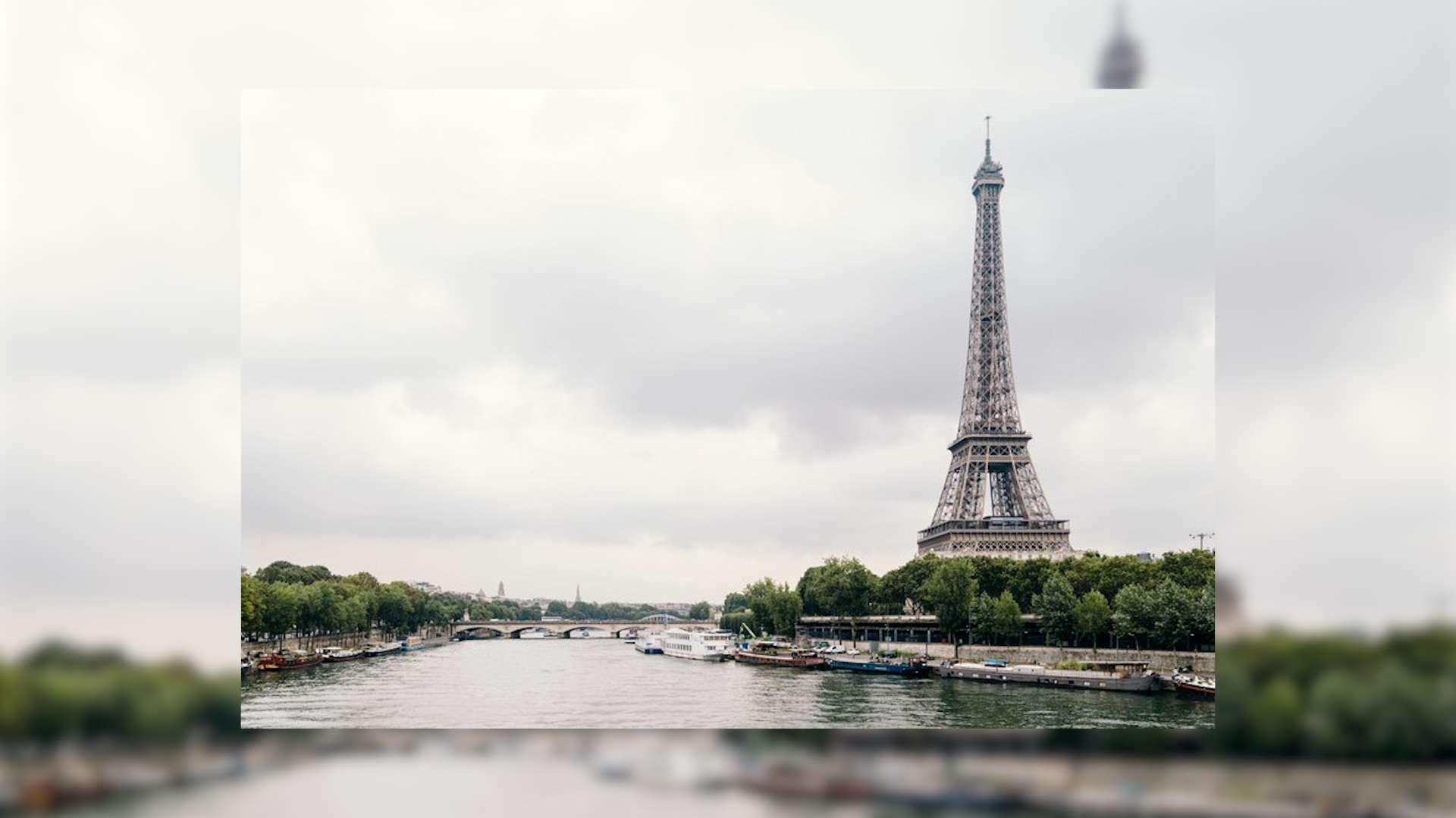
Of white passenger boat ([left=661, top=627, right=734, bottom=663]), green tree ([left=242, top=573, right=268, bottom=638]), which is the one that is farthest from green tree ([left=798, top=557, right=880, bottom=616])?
green tree ([left=242, top=573, right=268, bottom=638])

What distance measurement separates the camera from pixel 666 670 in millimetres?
25734

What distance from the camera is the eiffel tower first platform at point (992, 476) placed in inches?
1095

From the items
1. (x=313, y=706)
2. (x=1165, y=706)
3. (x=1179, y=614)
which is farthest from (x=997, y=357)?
(x=313, y=706)

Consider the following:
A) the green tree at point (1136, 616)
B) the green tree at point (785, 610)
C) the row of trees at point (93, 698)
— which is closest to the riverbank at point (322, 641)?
the row of trees at point (93, 698)

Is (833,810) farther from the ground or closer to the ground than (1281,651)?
closer to the ground

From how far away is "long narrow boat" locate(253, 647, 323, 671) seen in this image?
22359mm

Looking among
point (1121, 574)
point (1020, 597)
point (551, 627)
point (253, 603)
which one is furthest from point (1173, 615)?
point (551, 627)

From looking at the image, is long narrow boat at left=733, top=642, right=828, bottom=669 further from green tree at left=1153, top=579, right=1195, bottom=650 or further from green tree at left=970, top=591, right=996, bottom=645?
green tree at left=1153, top=579, right=1195, bottom=650

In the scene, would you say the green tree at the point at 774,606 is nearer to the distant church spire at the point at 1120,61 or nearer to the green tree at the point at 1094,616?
the green tree at the point at 1094,616

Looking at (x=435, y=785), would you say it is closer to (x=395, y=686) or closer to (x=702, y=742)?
(x=702, y=742)

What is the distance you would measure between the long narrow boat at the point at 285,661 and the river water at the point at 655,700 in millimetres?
264

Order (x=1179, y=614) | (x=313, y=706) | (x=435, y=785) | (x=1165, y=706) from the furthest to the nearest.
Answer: (x=1179, y=614), (x=1165, y=706), (x=313, y=706), (x=435, y=785)

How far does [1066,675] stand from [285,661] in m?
14.3

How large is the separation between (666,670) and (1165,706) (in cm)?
1092
